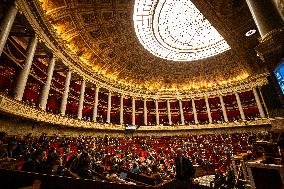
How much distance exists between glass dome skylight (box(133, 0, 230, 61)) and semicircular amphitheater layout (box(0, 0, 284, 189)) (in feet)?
0.40

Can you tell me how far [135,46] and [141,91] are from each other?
331 inches

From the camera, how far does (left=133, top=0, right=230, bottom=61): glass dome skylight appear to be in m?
15.9

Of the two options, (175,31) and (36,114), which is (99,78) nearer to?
(175,31)

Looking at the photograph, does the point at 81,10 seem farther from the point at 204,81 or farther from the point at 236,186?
the point at 204,81

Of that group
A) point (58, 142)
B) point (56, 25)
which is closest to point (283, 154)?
point (58, 142)

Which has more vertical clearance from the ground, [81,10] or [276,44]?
[81,10]

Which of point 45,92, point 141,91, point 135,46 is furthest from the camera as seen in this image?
point 141,91

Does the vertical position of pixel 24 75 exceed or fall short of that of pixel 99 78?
it falls short

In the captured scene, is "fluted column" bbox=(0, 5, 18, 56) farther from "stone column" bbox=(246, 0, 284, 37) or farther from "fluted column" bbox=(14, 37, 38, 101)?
"stone column" bbox=(246, 0, 284, 37)

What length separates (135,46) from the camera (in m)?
19.0

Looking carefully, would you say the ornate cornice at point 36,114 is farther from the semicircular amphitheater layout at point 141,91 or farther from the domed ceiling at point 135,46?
the domed ceiling at point 135,46

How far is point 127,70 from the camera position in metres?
22.5

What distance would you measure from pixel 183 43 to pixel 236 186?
702 inches

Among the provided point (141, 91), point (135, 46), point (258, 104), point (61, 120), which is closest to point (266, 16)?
point (61, 120)
